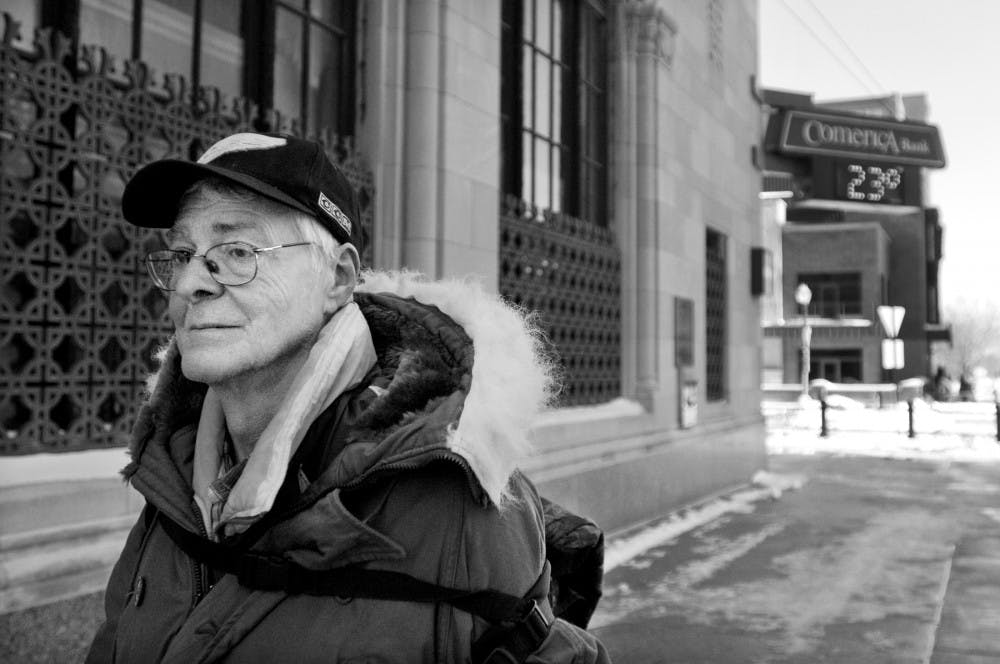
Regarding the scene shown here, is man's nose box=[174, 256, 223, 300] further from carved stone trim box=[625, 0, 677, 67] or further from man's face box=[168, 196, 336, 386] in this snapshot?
carved stone trim box=[625, 0, 677, 67]

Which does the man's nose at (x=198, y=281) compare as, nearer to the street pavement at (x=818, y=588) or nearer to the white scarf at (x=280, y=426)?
the white scarf at (x=280, y=426)

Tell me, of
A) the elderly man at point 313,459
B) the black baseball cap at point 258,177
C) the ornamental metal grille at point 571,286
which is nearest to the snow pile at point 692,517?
the ornamental metal grille at point 571,286

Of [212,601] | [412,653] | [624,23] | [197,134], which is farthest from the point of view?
[624,23]

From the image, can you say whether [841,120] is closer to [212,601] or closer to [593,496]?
[593,496]

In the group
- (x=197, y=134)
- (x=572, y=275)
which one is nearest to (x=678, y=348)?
(x=572, y=275)

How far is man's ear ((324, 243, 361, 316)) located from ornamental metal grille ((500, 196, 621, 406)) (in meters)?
5.16

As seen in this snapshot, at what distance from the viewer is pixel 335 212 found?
167cm

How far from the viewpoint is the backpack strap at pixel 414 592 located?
1438 mm

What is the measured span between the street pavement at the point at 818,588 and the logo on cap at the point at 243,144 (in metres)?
4.05

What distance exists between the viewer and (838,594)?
604 cm

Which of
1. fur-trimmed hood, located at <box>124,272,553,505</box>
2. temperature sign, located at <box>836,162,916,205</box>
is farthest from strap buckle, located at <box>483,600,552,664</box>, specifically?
temperature sign, located at <box>836,162,916,205</box>

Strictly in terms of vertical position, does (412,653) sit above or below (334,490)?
below

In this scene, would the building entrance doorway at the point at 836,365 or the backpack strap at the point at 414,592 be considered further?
the building entrance doorway at the point at 836,365

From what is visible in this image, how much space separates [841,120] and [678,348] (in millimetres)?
5684
